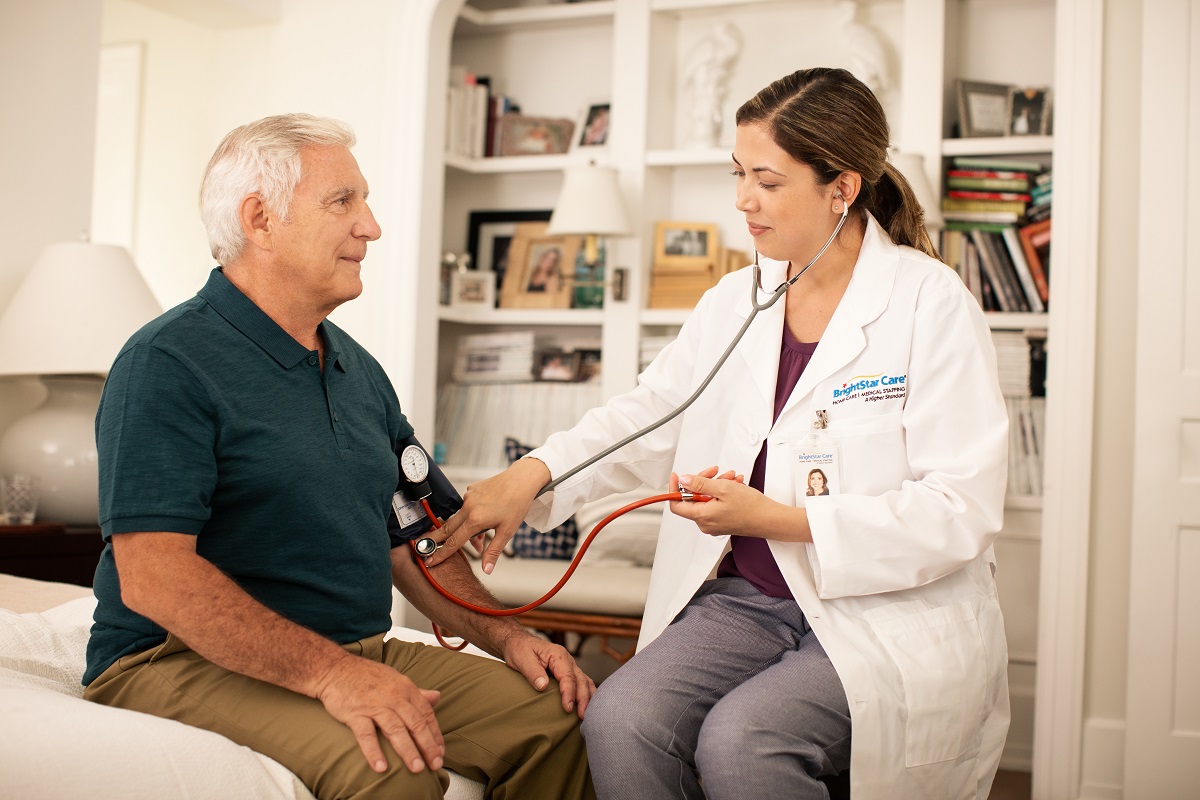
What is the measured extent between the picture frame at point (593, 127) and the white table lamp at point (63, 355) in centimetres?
172

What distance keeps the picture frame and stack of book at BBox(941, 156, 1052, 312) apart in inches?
48.5

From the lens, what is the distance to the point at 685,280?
3781 mm

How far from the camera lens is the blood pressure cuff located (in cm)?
169

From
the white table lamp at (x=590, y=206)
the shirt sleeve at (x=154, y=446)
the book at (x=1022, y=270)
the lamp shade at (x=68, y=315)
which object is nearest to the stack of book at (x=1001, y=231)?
the book at (x=1022, y=270)

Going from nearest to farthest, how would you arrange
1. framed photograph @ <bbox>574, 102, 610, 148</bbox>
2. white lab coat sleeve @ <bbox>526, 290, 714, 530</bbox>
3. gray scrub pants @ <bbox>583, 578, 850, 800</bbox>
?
gray scrub pants @ <bbox>583, 578, 850, 800</bbox>, white lab coat sleeve @ <bbox>526, 290, 714, 530</bbox>, framed photograph @ <bbox>574, 102, 610, 148</bbox>

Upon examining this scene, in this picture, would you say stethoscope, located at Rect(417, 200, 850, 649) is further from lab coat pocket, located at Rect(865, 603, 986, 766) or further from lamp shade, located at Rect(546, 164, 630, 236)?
lamp shade, located at Rect(546, 164, 630, 236)

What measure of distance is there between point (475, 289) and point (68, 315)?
4.91 feet

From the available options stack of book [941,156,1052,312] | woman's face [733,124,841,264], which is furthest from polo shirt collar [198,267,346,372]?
stack of book [941,156,1052,312]

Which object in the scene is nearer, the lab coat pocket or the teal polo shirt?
the teal polo shirt

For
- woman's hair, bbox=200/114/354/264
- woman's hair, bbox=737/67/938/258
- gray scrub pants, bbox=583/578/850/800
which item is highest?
woman's hair, bbox=737/67/938/258

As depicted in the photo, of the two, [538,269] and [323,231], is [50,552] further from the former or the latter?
[538,269]

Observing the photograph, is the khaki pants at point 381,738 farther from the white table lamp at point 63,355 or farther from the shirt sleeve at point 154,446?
the white table lamp at point 63,355

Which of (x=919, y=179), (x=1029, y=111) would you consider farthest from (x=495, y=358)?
(x=1029, y=111)

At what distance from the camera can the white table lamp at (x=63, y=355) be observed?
2.90 m
